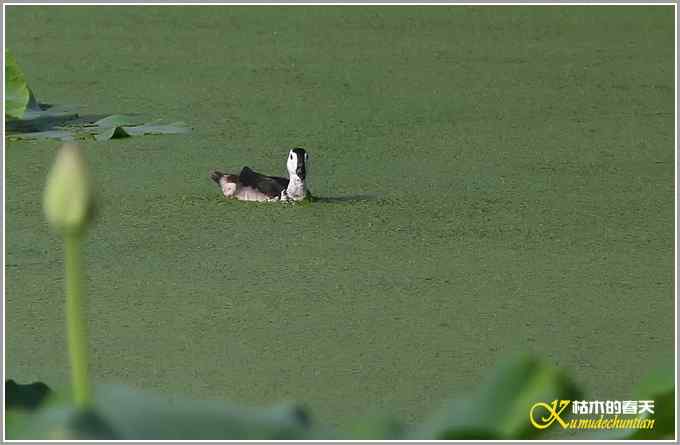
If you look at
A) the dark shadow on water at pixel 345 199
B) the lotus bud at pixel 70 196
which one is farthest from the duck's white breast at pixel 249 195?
the lotus bud at pixel 70 196

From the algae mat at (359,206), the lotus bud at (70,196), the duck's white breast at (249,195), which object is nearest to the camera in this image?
the lotus bud at (70,196)

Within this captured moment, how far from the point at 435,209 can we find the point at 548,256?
366 millimetres

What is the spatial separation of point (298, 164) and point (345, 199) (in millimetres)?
128

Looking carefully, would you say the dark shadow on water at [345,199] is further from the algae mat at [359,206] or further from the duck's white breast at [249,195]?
the duck's white breast at [249,195]

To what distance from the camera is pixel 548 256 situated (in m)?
2.61

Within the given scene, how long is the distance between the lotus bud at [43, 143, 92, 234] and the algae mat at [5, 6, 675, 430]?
133cm

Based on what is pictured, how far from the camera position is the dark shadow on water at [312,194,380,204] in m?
2.94

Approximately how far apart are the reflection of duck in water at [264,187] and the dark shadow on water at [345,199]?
0.05 meters

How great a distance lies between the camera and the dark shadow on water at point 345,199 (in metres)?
2.94

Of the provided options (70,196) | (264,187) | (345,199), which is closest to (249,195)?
(264,187)

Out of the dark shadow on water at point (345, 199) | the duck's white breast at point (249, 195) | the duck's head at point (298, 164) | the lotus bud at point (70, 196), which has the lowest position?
the dark shadow on water at point (345, 199)

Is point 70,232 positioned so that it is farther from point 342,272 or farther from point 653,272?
point 653,272

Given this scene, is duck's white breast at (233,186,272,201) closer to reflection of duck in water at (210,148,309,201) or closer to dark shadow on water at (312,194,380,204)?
reflection of duck in water at (210,148,309,201)

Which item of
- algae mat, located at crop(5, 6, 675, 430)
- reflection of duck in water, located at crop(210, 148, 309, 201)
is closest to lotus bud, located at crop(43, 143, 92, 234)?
algae mat, located at crop(5, 6, 675, 430)
